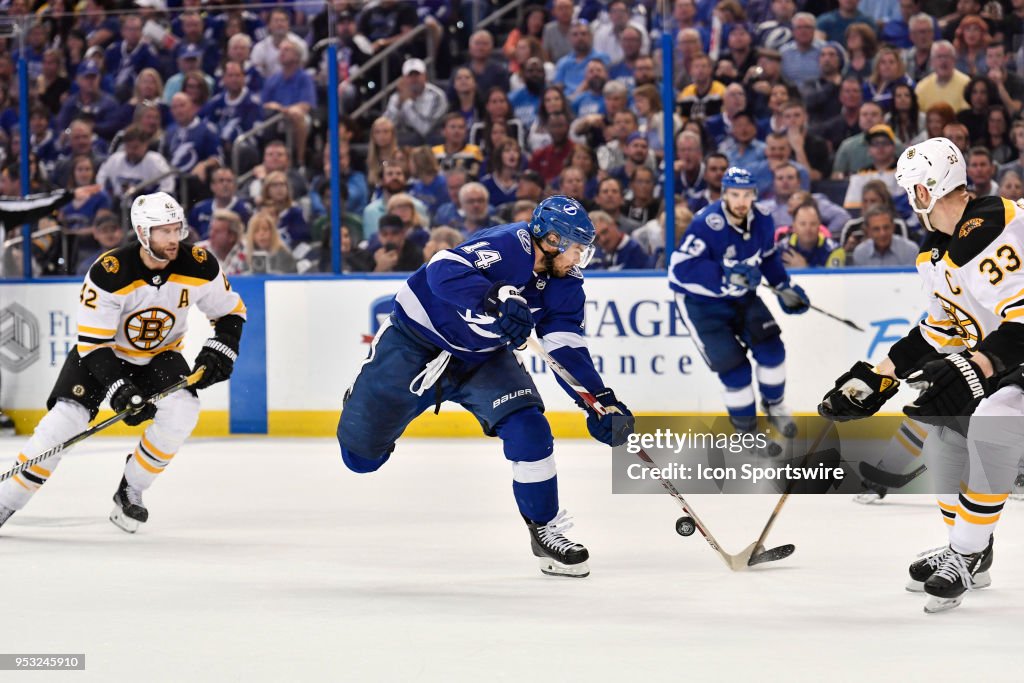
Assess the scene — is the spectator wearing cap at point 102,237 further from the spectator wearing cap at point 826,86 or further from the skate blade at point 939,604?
the skate blade at point 939,604

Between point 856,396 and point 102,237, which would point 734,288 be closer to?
point 856,396

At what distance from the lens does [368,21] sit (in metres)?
7.79

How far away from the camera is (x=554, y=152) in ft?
25.1

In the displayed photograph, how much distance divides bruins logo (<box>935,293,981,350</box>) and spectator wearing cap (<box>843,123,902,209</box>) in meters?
3.49

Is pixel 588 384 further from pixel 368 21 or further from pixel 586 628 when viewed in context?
pixel 368 21

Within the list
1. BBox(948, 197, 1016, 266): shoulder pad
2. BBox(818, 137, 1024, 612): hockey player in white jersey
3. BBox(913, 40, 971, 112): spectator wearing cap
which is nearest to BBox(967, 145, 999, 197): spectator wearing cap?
BBox(913, 40, 971, 112): spectator wearing cap

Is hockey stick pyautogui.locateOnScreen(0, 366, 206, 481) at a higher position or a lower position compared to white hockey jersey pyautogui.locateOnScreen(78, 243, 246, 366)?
lower

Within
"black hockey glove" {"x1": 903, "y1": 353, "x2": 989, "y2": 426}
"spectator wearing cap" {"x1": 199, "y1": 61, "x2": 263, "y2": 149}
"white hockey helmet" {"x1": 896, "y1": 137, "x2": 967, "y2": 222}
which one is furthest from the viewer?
"spectator wearing cap" {"x1": 199, "y1": 61, "x2": 263, "y2": 149}

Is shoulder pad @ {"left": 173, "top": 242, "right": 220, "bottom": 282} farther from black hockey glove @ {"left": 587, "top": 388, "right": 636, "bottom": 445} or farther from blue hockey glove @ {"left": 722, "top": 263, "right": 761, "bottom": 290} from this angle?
blue hockey glove @ {"left": 722, "top": 263, "right": 761, "bottom": 290}

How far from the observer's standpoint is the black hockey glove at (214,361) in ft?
16.1

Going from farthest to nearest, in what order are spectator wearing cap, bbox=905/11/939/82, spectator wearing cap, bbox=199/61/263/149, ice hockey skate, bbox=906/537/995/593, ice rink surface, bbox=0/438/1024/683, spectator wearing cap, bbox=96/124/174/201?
1. spectator wearing cap, bbox=96/124/174/201
2. spectator wearing cap, bbox=199/61/263/149
3. spectator wearing cap, bbox=905/11/939/82
4. ice hockey skate, bbox=906/537/995/593
5. ice rink surface, bbox=0/438/1024/683

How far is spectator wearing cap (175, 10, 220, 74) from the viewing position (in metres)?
8.20

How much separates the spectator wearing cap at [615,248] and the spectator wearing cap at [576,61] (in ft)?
2.73

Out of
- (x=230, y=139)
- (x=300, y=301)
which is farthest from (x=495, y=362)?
(x=230, y=139)
